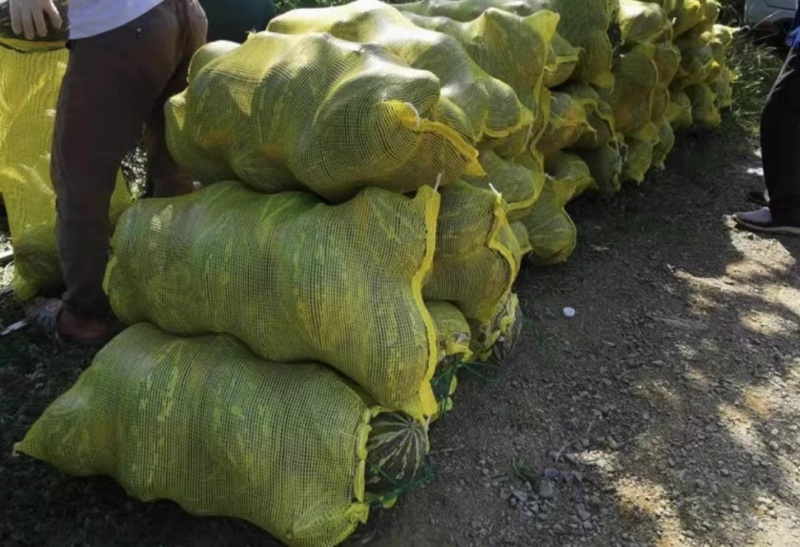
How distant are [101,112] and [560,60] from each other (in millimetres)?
1830

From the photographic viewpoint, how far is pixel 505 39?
107 inches

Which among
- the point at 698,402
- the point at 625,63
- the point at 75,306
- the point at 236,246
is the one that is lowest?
the point at 698,402

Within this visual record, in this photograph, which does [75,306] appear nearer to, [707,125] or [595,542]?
[595,542]

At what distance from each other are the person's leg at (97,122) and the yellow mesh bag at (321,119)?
35cm

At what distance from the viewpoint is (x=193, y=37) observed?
104 inches

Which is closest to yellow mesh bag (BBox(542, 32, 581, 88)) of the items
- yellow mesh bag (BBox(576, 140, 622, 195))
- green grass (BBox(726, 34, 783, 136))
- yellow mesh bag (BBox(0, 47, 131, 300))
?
yellow mesh bag (BBox(576, 140, 622, 195))

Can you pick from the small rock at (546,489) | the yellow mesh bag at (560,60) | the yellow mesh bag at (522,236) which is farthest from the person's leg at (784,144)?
the small rock at (546,489)

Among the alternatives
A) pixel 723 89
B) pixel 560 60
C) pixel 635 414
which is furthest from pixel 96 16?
pixel 723 89

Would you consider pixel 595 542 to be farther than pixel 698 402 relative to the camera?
No

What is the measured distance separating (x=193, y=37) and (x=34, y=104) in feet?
2.86

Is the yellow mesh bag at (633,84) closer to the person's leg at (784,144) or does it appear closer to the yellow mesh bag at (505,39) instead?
the person's leg at (784,144)

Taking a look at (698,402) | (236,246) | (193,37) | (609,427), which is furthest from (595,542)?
(193,37)

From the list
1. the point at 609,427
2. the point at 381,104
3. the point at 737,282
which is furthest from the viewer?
the point at 737,282

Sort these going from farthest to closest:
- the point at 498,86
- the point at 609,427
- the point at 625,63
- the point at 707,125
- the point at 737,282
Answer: the point at 707,125, the point at 625,63, the point at 737,282, the point at 609,427, the point at 498,86
